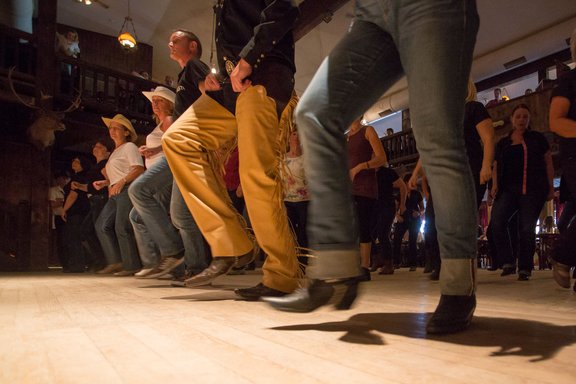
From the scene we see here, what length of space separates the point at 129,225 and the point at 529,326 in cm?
336

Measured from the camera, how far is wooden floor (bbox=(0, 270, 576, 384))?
66 centimetres

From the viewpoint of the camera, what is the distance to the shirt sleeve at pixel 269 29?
5.35 feet

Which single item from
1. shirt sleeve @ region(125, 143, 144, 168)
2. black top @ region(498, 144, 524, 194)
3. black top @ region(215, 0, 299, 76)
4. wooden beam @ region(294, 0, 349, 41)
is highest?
wooden beam @ region(294, 0, 349, 41)

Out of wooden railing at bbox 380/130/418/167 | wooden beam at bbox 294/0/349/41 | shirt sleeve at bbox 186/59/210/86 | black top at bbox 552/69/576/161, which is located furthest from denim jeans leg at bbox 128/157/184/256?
wooden railing at bbox 380/130/418/167

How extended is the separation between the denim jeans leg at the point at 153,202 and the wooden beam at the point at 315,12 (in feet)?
18.1

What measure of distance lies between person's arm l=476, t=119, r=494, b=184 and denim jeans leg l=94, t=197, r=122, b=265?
10.3ft

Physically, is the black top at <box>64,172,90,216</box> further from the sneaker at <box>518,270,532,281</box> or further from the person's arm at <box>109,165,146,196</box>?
the sneaker at <box>518,270,532,281</box>

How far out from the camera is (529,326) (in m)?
1.11

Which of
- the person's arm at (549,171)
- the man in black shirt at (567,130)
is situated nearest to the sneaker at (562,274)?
the man in black shirt at (567,130)

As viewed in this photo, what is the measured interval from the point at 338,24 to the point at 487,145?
705 cm

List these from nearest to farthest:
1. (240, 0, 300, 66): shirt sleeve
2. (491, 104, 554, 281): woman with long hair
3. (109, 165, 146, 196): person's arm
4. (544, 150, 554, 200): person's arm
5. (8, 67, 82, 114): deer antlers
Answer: (240, 0, 300, 66): shirt sleeve, (491, 104, 554, 281): woman with long hair, (544, 150, 554, 200): person's arm, (109, 165, 146, 196): person's arm, (8, 67, 82, 114): deer antlers

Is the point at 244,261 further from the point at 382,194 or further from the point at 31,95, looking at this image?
the point at 31,95

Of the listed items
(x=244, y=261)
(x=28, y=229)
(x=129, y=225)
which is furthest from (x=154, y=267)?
(x=28, y=229)

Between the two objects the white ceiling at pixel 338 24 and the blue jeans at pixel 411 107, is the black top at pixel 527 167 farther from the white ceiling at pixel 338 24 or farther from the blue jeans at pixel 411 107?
the white ceiling at pixel 338 24
